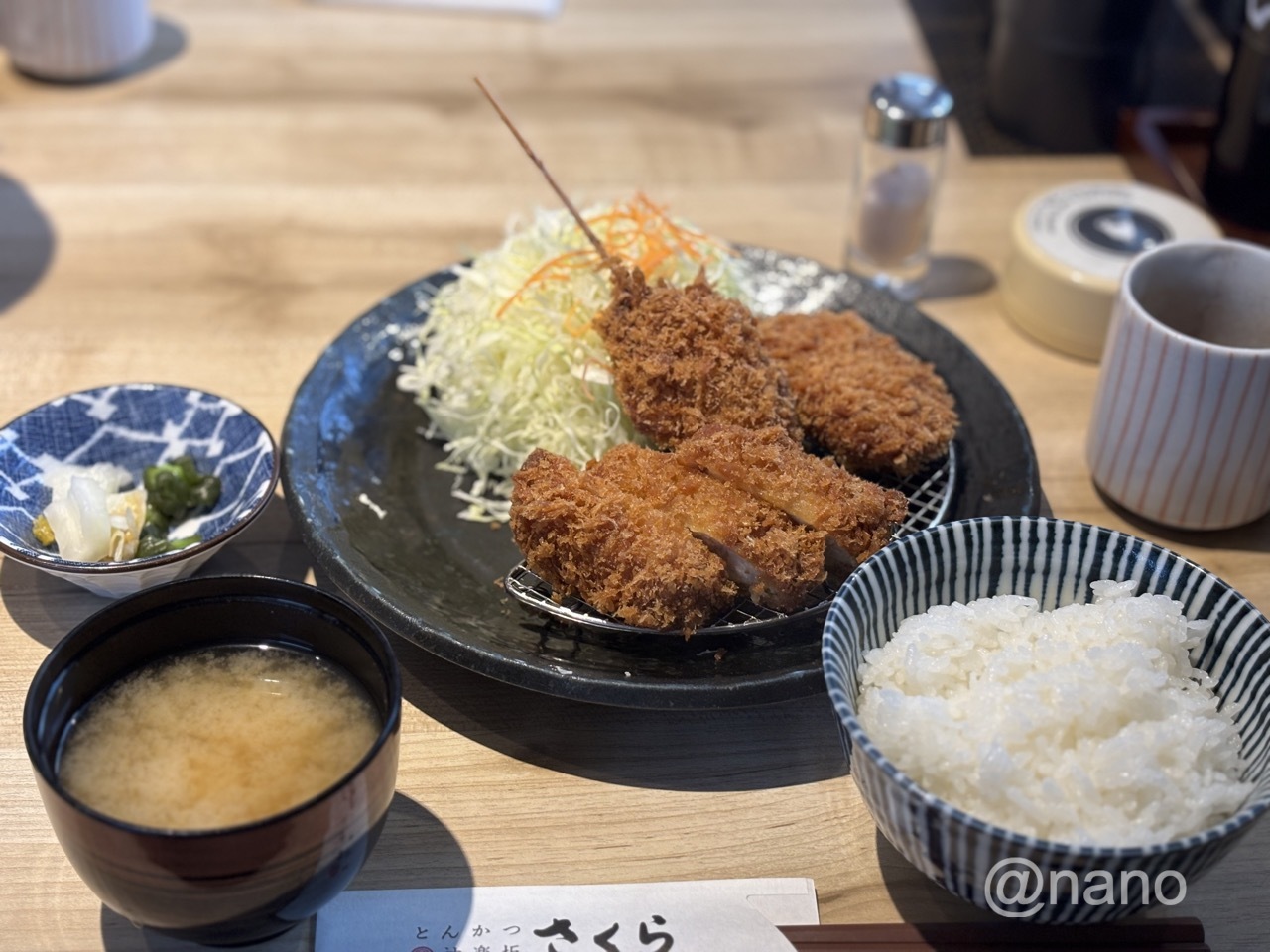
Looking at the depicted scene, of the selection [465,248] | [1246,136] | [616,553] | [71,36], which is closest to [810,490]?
[616,553]

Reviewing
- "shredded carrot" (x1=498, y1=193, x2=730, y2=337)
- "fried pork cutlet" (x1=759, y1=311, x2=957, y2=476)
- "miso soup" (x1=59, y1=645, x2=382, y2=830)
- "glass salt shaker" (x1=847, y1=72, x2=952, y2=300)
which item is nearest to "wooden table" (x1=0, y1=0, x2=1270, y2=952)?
"glass salt shaker" (x1=847, y1=72, x2=952, y2=300)

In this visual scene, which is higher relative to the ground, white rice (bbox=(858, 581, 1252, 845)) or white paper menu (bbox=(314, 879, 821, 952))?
white rice (bbox=(858, 581, 1252, 845))

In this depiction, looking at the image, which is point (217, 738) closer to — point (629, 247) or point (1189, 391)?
point (629, 247)

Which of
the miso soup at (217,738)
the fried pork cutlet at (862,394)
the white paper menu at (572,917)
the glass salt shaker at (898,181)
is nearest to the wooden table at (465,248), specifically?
the white paper menu at (572,917)

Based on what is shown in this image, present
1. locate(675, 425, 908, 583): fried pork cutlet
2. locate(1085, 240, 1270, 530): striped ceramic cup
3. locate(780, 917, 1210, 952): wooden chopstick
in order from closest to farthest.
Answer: locate(780, 917, 1210, 952): wooden chopstick
locate(675, 425, 908, 583): fried pork cutlet
locate(1085, 240, 1270, 530): striped ceramic cup

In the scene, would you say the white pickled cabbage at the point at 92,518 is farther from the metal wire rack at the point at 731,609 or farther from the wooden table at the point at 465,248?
the metal wire rack at the point at 731,609

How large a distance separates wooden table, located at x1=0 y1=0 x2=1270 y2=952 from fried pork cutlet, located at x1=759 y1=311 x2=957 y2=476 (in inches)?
15.3

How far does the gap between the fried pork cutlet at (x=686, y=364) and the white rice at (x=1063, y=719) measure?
0.65 m

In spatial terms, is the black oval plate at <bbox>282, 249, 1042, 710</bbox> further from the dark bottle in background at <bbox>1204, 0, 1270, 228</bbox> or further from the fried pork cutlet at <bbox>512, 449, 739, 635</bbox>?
the dark bottle in background at <bbox>1204, 0, 1270, 228</bbox>

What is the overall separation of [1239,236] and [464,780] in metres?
2.62

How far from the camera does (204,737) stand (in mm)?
1608

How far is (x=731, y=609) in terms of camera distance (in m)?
2.08

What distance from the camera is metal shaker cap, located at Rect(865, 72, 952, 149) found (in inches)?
115

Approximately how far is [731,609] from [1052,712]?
62 cm
